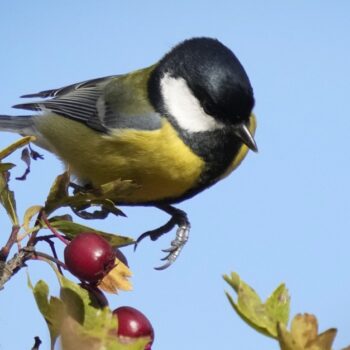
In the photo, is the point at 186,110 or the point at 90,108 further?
the point at 90,108

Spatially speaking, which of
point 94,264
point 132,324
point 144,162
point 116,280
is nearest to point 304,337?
point 132,324

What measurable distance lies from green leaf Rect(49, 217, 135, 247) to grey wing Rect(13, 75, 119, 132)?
125cm

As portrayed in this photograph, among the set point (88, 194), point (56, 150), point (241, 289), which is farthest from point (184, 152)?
point (241, 289)

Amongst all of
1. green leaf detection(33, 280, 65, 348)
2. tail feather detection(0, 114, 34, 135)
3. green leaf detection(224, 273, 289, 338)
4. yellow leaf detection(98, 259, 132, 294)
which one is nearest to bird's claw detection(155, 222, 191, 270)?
tail feather detection(0, 114, 34, 135)

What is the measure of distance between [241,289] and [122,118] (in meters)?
1.68

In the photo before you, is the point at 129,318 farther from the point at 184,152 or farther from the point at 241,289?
the point at 184,152

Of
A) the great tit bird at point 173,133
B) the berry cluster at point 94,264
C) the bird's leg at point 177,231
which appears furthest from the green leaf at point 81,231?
the bird's leg at point 177,231

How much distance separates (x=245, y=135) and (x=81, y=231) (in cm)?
114

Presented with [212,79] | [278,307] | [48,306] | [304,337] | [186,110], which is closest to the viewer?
[304,337]

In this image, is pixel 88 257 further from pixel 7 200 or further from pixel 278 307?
pixel 278 307

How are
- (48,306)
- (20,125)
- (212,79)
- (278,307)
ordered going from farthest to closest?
(20,125) < (212,79) < (48,306) < (278,307)

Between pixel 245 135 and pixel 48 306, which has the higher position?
Result: pixel 245 135

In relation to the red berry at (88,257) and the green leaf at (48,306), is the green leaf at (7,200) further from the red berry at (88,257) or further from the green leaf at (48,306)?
the green leaf at (48,306)

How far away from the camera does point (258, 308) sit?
955 millimetres
